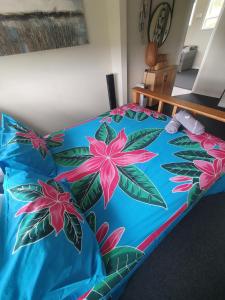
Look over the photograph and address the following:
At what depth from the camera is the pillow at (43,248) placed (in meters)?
0.47

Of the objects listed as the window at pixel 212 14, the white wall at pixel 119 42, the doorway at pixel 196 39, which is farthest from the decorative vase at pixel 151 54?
the window at pixel 212 14

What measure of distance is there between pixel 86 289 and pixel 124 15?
2.24m

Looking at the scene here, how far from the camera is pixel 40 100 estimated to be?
1.66m

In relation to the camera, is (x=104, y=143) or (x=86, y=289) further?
(x=104, y=143)

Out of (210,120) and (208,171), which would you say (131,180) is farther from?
(210,120)

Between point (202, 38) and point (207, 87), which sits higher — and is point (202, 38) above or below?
above

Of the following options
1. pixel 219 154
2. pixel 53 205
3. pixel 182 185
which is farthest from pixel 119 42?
pixel 53 205

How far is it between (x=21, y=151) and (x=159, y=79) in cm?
217

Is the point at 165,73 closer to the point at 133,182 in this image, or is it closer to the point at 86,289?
the point at 133,182

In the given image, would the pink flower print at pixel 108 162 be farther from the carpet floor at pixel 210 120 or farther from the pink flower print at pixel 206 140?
the carpet floor at pixel 210 120

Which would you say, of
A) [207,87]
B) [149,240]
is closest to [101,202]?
[149,240]

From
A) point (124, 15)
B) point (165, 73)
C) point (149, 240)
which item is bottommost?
point (149, 240)

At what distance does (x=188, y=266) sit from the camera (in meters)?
1.02

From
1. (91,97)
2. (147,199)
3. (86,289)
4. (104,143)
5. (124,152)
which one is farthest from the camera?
(91,97)
